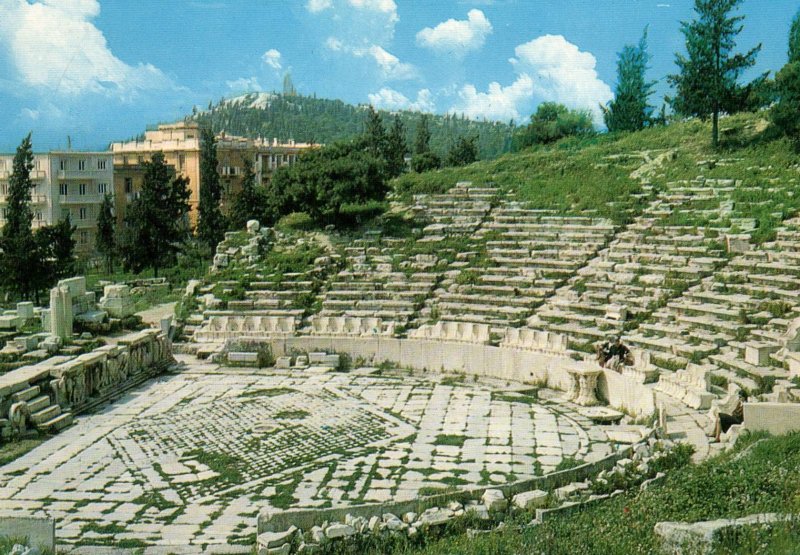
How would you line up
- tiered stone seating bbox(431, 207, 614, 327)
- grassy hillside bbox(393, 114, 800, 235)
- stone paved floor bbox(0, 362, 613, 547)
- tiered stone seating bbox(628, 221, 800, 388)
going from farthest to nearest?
grassy hillside bbox(393, 114, 800, 235)
tiered stone seating bbox(431, 207, 614, 327)
tiered stone seating bbox(628, 221, 800, 388)
stone paved floor bbox(0, 362, 613, 547)

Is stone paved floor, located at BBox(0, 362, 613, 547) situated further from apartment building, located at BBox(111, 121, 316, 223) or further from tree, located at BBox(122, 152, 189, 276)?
apartment building, located at BBox(111, 121, 316, 223)

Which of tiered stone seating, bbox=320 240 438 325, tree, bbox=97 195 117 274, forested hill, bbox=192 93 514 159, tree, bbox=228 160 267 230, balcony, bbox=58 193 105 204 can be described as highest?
forested hill, bbox=192 93 514 159

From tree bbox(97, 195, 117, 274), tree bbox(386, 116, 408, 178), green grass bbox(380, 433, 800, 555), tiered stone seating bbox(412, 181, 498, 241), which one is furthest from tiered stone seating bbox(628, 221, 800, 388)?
tree bbox(97, 195, 117, 274)

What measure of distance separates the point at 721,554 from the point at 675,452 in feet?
14.7

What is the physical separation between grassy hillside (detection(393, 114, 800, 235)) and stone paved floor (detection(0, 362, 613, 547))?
30.5 ft

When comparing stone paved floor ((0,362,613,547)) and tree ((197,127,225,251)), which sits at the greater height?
tree ((197,127,225,251))

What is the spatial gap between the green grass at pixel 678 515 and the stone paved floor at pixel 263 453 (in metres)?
2.22

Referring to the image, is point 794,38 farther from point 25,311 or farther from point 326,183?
point 25,311

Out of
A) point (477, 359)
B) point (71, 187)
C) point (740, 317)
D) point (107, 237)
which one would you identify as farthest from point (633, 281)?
point (71, 187)

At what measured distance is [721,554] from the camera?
6.43 metres

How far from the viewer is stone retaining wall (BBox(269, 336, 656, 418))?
14.7 metres

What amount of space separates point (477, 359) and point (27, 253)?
17.9 metres

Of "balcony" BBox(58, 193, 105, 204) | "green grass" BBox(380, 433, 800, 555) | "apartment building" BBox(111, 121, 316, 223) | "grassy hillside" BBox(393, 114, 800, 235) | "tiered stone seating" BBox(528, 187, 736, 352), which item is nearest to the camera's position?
"green grass" BBox(380, 433, 800, 555)

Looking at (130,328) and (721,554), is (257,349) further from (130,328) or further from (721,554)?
(721,554)
